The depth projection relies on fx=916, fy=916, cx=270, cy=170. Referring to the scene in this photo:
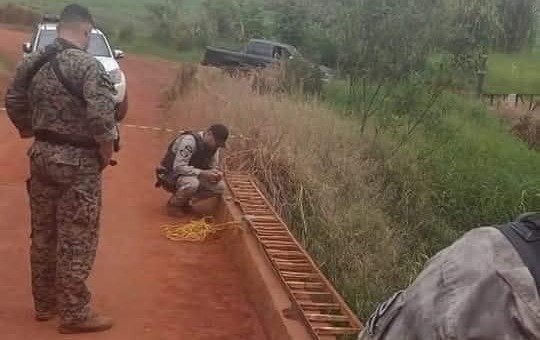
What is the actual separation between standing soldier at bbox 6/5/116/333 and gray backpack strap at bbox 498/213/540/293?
367 centimetres

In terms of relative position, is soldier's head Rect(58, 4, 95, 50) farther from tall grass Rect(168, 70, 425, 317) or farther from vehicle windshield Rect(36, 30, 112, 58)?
vehicle windshield Rect(36, 30, 112, 58)

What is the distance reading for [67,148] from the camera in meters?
5.14

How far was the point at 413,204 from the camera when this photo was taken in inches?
480

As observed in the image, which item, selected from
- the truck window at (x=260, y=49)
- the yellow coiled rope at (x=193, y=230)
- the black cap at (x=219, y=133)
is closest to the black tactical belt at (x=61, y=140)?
the yellow coiled rope at (x=193, y=230)

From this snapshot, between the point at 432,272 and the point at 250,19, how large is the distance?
115 ft

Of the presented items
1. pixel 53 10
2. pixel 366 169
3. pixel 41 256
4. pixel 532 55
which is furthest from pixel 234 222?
pixel 53 10

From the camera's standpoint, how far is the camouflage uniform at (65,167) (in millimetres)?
5090

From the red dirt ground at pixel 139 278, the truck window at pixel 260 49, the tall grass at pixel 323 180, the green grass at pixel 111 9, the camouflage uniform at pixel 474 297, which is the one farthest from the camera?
the green grass at pixel 111 9

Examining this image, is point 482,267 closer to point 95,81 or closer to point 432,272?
point 432,272

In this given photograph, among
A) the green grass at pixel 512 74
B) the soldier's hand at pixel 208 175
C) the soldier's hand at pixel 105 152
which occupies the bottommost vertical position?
the green grass at pixel 512 74

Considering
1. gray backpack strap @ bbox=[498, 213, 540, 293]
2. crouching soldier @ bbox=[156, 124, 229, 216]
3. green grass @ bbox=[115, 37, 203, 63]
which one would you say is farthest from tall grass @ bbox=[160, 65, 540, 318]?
→ green grass @ bbox=[115, 37, 203, 63]

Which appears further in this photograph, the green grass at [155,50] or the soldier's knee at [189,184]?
the green grass at [155,50]

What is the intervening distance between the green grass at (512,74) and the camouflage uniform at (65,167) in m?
22.1

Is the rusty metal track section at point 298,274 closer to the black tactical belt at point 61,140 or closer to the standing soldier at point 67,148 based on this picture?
the standing soldier at point 67,148
